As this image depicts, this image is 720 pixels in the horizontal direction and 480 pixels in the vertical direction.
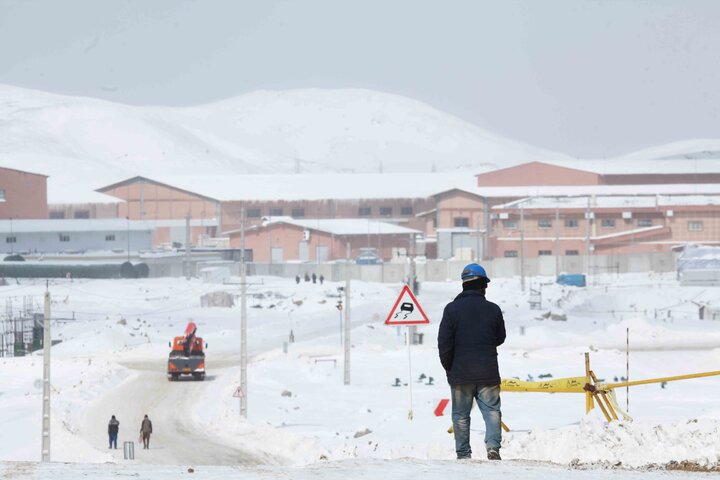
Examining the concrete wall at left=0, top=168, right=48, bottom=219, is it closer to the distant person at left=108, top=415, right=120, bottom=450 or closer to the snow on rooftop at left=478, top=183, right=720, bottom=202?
the snow on rooftop at left=478, top=183, right=720, bottom=202

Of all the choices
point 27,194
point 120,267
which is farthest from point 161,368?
point 27,194

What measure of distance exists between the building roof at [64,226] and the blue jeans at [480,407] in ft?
305

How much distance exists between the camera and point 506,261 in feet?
298

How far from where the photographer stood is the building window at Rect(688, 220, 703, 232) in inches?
3976

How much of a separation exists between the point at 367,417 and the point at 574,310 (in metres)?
40.5

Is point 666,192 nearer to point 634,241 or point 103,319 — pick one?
point 634,241

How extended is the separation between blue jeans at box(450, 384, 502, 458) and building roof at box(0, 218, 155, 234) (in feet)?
305

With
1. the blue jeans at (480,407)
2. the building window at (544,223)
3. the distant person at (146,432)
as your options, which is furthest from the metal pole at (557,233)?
the blue jeans at (480,407)

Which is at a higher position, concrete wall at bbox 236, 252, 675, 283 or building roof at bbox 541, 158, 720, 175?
building roof at bbox 541, 158, 720, 175

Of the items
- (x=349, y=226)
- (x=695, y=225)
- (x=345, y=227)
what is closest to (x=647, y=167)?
(x=695, y=225)

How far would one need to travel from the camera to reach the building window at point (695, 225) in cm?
10100

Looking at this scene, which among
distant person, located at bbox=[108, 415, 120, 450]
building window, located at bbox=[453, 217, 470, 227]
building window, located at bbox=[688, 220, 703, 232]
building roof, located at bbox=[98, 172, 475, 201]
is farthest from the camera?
building roof, located at bbox=[98, 172, 475, 201]

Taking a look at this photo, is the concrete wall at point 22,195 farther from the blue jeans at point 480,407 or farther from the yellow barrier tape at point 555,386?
the blue jeans at point 480,407

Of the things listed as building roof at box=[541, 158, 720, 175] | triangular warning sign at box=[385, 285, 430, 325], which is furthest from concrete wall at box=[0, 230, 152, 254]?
triangular warning sign at box=[385, 285, 430, 325]
